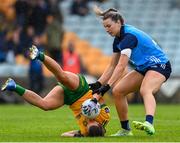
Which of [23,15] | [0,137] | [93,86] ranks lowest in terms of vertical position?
[0,137]

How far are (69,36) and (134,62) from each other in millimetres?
17301

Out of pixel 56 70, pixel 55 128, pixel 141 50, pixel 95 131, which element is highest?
pixel 141 50

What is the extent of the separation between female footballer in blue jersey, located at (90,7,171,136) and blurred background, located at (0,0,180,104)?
12.7 metres

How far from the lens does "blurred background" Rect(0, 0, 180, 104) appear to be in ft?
85.1

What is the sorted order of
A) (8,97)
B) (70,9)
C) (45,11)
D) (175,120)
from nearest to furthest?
1. (175,120)
2. (8,97)
3. (45,11)
4. (70,9)

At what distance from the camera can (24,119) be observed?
679 inches

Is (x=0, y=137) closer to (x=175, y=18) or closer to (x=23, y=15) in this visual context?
(x=23, y=15)

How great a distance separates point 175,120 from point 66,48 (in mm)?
11724

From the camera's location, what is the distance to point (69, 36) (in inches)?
1158

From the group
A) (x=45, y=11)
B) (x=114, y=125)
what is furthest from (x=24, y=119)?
(x=45, y=11)

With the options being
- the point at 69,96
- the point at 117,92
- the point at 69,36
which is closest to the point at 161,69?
the point at 117,92

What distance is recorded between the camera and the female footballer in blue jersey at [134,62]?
39.0ft

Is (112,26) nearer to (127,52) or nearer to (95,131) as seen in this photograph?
(127,52)

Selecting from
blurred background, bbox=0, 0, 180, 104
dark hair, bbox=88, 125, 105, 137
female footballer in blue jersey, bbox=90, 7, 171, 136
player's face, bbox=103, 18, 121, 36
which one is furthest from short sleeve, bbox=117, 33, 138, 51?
blurred background, bbox=0, 0, 180, 104
